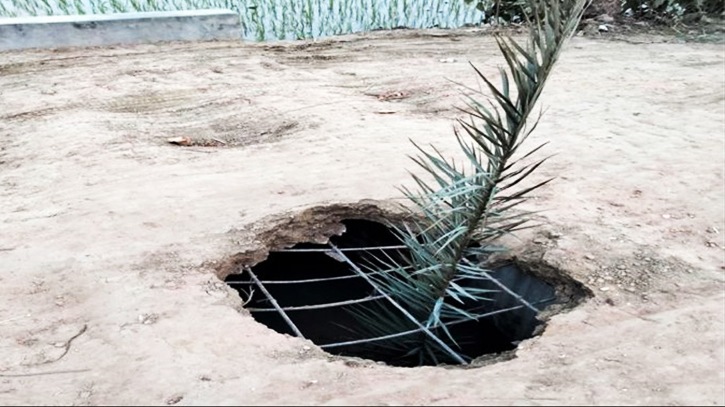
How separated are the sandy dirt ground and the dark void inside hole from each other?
0.54 feet

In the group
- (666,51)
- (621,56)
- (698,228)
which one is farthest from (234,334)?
(666,51)

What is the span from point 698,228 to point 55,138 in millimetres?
3381

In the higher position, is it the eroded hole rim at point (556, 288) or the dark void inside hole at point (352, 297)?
the eroded hole rim at point (556, 288)

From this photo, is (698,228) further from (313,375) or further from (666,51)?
(666,51)

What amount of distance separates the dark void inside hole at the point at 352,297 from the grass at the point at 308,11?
439 centimetres

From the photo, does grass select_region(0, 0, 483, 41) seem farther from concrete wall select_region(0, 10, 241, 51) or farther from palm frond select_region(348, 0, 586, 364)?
palm frond select_region(348, 0, 586, 364)

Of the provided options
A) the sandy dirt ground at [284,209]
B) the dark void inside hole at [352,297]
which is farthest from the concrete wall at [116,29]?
the dark void inside hole at [352,297]

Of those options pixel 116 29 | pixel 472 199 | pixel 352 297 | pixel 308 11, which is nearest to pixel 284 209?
pixel 352 297

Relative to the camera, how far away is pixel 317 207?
3217 millimetres

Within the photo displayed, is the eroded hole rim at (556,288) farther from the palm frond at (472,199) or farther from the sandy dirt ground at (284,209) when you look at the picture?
the palm frond at (472,199)

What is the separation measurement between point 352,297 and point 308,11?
4.79 metres

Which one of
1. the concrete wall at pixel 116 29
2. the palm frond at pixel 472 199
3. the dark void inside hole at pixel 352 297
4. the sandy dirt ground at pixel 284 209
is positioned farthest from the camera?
the concrete wall at pixel 116 29

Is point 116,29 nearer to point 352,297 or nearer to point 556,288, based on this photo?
point 352,297

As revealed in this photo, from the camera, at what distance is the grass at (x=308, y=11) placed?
7.21m
